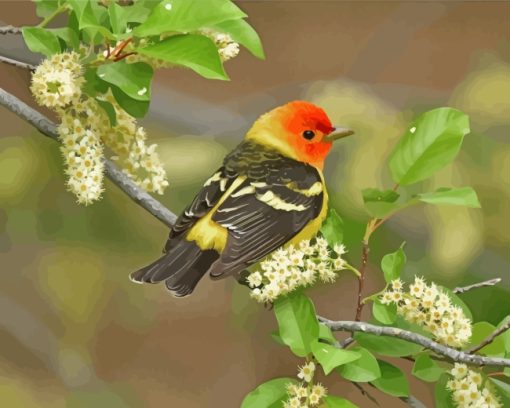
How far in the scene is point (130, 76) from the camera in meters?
0.67

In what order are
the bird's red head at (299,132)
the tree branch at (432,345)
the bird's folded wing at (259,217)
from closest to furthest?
the tree branch at (432,345) < the bird's folded wing at (259,217) < the bird's red head at (299,132)

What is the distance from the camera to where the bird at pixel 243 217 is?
2.42ft

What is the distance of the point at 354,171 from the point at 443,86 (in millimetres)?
317

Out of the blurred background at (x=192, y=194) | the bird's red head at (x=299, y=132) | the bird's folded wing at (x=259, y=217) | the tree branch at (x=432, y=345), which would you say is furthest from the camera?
the blurred background at (x=192, y=194)

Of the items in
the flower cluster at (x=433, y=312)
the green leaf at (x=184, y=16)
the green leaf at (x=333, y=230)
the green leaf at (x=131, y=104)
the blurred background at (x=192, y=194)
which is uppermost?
the green leaf at (x=184, y=16)

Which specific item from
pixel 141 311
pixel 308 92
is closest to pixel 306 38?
pixel 308 92

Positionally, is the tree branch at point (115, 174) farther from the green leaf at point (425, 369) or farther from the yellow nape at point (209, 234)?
the green leaf at point (425, 369)

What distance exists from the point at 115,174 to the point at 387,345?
233mm

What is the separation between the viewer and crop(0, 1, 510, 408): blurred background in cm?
128

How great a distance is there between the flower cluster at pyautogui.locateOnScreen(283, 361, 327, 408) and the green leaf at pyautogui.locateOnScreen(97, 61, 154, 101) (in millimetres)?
220

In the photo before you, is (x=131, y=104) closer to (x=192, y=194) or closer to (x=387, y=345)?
(x=387, y=345)

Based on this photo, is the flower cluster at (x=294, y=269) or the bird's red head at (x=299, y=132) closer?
the flower cluster at (x=294, y=269)

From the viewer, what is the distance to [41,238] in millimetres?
1504

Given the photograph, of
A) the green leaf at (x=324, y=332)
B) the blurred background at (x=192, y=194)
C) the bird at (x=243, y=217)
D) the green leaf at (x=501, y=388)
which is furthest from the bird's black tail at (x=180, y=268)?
the blurred background at (x=192, y=194)
